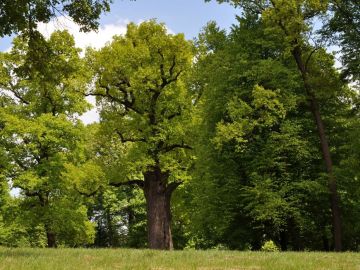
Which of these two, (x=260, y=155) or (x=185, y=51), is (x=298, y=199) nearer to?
(x=260, y=155)

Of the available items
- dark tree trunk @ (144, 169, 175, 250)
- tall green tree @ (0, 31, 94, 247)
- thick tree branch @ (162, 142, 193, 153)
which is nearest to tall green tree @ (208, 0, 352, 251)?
thick tree branch @ (162, 142, 193, 153)

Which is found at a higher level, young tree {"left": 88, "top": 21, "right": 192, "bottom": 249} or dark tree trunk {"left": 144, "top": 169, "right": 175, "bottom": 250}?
young tree {"left": 88, "top": 21, "right": 192, "bottom": 249}

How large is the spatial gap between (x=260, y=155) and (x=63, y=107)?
16922mm

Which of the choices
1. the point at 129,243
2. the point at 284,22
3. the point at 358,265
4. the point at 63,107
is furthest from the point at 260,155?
the point at 129,243

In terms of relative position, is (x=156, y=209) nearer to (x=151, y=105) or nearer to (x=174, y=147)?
(x=174, y=147)

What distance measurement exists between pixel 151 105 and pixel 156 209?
6.72 m

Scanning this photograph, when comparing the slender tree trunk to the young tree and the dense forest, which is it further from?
the young tree

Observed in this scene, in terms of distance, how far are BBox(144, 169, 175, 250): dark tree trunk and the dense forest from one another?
0.22 feet

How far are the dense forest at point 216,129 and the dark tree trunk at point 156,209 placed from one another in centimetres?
7

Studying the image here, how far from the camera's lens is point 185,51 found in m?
30.1

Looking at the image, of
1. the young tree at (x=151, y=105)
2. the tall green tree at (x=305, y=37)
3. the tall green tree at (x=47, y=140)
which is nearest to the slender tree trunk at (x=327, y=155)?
the tall green tree at (x=305, y=37)

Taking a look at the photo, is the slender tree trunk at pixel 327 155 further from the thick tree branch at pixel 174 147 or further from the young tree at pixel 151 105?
the thick tree branch at pixel 174 147

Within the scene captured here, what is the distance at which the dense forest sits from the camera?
2464 centimetres

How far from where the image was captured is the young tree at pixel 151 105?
95.8 ft
